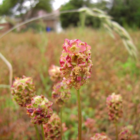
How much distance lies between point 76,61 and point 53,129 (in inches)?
15.8

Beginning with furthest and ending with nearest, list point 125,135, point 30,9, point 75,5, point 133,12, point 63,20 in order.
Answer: point 30,9 < point 63,20 < point 133,12 < point 75,5 < point 125,135

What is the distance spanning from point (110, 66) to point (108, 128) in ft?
5.96

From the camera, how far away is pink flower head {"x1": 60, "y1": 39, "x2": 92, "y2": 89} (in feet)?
1.65

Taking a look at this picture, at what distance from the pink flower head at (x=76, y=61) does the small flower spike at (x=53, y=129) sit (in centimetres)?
33

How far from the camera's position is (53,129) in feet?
2.46

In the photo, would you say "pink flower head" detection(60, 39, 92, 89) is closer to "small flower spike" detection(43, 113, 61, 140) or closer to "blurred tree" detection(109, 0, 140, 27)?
"small flower spike" detection(43, 113, 61, 140)

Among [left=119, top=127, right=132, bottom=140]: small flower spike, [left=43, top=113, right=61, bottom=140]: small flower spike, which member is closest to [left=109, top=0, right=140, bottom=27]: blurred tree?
[left=119, top=127, right=132, bottom=140]: small flower spike

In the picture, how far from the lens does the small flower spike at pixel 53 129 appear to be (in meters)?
0.75

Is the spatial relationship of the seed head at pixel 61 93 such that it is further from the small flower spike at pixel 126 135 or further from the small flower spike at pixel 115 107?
the small flower spike at pixel 126 135

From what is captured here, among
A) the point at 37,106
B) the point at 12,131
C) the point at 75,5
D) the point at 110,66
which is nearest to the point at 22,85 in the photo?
the point at 37,106

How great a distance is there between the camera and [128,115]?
61.1 inches

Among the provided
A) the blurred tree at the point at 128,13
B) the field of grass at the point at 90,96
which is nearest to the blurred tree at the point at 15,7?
the blurred tree at the point at 128,13

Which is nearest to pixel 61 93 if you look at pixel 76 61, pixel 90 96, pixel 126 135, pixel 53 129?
pixel 53 129

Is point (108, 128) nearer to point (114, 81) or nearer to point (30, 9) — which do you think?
point (114, 81)
